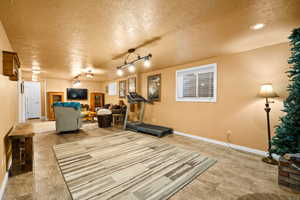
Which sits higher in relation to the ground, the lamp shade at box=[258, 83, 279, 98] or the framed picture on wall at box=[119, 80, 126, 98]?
the framed picture on wall at box=[119, 80, 126, 98]

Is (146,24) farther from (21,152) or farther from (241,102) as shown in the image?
(21,152)

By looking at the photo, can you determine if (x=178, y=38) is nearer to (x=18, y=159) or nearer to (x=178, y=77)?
(x=178, y=77)

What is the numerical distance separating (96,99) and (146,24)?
8.15 m

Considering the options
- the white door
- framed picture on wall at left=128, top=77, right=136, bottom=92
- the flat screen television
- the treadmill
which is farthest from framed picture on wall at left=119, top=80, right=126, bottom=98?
the white door

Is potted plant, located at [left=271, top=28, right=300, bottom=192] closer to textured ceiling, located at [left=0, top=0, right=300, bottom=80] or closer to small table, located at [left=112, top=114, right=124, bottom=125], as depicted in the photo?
textured ceiling, located at [left=0, top=0, right=300, bottom=80]

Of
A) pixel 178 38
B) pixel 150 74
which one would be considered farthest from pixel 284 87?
pixel 150 74

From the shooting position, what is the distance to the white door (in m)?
7.38

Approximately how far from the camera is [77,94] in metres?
8.23

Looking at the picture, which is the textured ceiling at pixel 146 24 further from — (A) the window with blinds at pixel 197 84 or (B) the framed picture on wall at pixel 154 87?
(B) the framed picture on wall at pixel 154 87

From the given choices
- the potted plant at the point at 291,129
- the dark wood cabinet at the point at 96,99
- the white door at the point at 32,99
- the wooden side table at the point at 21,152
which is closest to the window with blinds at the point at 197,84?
the potted plant at the point at 291,129

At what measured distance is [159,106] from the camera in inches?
204

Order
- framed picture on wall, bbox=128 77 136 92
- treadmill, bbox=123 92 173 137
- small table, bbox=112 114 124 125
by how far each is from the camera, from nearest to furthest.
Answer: treadmill, bbox=123 92 173 137
framed picture on wall, bbox=128 77 136 92
small table, bbox=112 114 124 125

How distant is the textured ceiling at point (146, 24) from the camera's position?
154cm

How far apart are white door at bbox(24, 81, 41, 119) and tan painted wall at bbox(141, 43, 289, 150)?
8.60 meters
